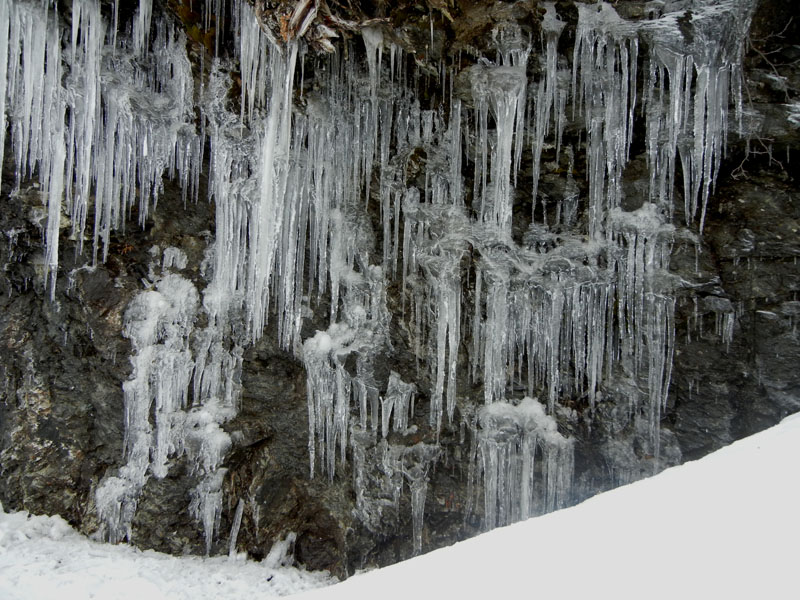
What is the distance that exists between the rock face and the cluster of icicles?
0.05 metres

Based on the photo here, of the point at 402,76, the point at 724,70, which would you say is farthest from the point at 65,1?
the point at 724,70

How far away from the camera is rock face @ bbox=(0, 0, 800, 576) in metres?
4.78

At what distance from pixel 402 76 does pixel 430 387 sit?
331cm

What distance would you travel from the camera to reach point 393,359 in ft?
18.9

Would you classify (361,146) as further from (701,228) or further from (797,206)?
(797,206)

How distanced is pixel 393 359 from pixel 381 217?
1.61 metres

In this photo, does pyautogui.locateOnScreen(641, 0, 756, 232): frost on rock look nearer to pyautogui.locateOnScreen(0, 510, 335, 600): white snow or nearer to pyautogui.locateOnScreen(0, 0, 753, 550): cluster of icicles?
pyautogui.locateOnScreen(0, 0, 753, 550): cluster of icicles

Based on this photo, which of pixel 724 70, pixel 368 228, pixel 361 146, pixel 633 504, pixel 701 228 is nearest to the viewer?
pixel 633 504

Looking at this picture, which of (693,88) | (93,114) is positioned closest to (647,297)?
(693,88)

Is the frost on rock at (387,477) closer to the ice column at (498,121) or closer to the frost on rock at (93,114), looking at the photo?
the ice column at (498,121)

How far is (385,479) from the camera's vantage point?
5.93m

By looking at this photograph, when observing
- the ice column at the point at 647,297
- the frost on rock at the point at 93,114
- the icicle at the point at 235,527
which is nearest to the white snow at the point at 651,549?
the ice column at the point at 647,297

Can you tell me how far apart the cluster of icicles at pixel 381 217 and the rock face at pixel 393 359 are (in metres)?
0.05

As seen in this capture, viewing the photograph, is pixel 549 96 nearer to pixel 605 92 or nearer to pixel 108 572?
pixel 605 92
